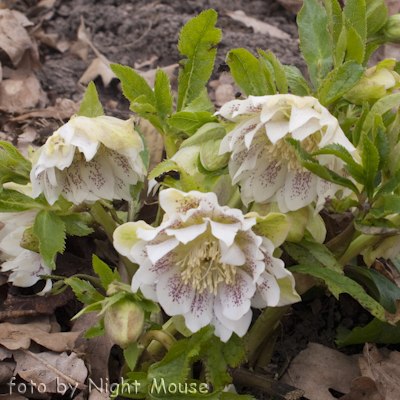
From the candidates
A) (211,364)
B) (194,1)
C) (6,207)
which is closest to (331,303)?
(211,364)

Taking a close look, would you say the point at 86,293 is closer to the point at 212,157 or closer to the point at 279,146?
the point at 212,157

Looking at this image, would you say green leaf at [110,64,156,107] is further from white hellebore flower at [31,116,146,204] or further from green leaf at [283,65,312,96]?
green leaf at [283,65,312,96]

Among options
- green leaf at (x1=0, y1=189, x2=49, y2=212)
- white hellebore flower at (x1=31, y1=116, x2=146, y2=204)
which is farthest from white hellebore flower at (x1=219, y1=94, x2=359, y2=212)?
green leaf at (x1=0, y1=189, x2=49, y2=212)

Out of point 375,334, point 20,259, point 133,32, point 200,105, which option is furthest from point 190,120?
point 133,32

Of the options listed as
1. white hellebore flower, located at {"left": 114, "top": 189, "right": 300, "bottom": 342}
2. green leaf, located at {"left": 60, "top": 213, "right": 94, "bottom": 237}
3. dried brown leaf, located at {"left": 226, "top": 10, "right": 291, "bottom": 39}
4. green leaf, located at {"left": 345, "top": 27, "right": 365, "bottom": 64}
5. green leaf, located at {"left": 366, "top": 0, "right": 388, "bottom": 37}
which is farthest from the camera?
dried brown leaf, located at {"left": 226, "top": 10, "right": 291, "bottom": 39}

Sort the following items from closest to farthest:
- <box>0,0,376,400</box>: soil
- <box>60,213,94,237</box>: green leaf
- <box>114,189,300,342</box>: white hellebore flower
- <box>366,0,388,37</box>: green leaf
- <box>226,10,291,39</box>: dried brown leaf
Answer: <box>114,189,300,342</box>: white hellebore flower, <box>366,0,388,37</box>: green leaf, <box>60,213,94,237</box>: green leaf, <box>0,0,376,400</box>: soil, <box>226,10,291,39</box>: dried brown leaf
